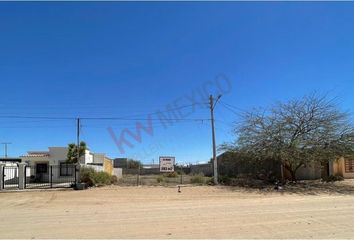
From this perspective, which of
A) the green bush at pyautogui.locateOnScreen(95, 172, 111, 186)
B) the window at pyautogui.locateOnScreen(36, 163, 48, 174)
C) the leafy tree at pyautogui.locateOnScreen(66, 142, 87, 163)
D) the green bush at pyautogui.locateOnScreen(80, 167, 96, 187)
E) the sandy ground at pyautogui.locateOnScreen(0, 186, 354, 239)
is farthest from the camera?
the window at pyautogui.locateOnScreen(36, 163, 48, 174)

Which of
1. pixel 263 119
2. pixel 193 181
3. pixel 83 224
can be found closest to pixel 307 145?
pixel 263 119

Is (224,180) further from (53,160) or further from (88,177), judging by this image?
(53,160)

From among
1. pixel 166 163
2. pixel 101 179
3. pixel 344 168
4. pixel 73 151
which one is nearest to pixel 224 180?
pixel 166 163

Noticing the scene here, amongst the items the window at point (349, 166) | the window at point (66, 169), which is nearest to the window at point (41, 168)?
the window at point (66, 169)

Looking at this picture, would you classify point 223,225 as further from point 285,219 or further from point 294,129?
point 294,129

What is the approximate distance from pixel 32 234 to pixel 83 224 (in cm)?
193

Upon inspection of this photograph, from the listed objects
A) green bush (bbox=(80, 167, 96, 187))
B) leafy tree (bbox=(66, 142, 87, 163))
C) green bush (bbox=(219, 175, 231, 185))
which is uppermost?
leafy tree (bbox=(66, 142, 87, 163))

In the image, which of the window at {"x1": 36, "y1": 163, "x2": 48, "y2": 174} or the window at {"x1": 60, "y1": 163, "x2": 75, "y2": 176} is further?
the window at {"x1": 36, "y1": 163, "x2": 48, "y2": 174}

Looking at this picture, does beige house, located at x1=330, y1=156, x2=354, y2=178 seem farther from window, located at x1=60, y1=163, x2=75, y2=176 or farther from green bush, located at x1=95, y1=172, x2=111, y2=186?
window, located at x1=60, y1=163, x2=75, y2=176

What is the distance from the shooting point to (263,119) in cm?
3216

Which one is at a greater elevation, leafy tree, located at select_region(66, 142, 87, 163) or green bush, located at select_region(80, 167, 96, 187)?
leafy tree, located at select_region(66, 142, 87, 163)

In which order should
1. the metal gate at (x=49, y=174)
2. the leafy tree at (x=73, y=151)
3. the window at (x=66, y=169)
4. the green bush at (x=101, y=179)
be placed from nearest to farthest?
the green bush at (x=101, y=179) < the leafy tree at (x=73, y=151) < the metal gate at (x=49, y=174) < the window at (x=66, y=169)

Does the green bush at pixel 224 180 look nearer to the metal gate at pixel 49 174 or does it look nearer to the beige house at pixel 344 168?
the beige house at pixel 344 168

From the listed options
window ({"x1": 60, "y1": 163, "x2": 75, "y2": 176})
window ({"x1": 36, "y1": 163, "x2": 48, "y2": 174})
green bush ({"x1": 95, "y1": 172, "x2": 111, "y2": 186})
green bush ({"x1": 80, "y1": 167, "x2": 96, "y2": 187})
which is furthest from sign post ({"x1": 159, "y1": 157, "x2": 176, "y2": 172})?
window ({"x1": 36, "y1": 163, "x2": 48, "y2": 174})
